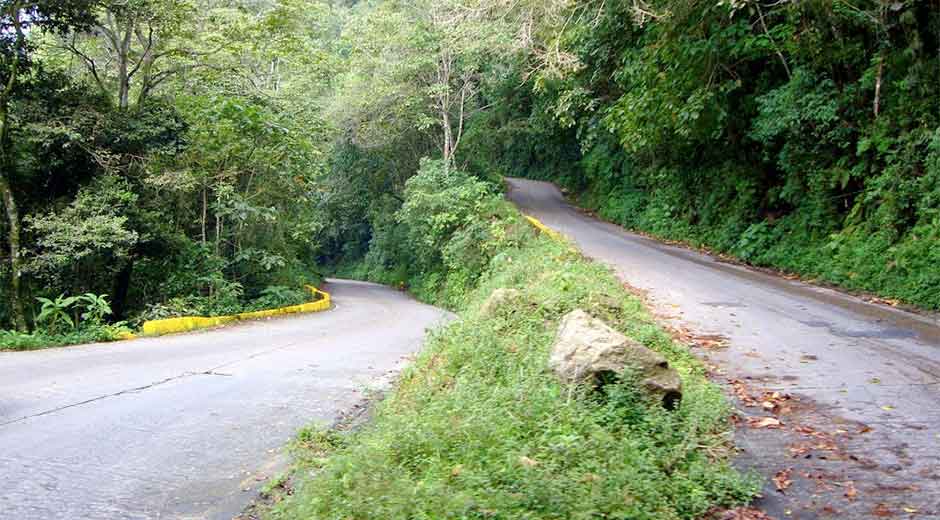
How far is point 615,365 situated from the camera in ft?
19.4

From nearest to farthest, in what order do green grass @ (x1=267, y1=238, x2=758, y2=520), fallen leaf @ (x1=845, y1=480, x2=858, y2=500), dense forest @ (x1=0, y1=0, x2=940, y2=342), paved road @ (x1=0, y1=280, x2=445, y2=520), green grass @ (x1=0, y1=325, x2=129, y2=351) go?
green grass @ (x1=267, y1=238, x2=758, y2=520) < fallen leaf @ (x1=845, y1=480, x2=858, y2=500) < paved road @ (x1=0, y1=280, x2=445, y2=520) < green grass @ (x1=0, y1=325, x2=129, y2=351) < dense forest @ (x1=0, y1=0, x2=940, y2=342)

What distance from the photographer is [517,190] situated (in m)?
38.9

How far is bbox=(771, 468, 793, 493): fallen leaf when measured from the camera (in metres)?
5.03

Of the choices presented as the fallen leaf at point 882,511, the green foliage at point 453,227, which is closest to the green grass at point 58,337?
the green foliage at point 453,227

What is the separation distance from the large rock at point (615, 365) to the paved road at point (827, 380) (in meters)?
0.74

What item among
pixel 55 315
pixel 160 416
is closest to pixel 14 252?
pixel 55 315

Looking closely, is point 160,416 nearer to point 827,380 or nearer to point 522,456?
point 522,456

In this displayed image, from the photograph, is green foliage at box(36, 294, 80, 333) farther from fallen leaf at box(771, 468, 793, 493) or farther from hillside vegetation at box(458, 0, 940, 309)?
fallen leaf at box(771, 468, 793, 493)

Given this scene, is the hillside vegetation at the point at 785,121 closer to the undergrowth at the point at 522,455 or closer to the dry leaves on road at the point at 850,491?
the dry leaves on road at the point at 850,491

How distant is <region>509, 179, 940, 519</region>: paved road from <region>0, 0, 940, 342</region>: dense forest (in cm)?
215

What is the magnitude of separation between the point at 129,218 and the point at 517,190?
24.2 meters

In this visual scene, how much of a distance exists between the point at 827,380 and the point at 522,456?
4386 millimetres

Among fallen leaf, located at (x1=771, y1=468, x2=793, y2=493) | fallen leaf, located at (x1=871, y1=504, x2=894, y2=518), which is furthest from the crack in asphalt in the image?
fallen leaf, located at (x1=871, y1=504, x2=894, y2=518)

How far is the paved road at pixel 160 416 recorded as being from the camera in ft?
17.6
